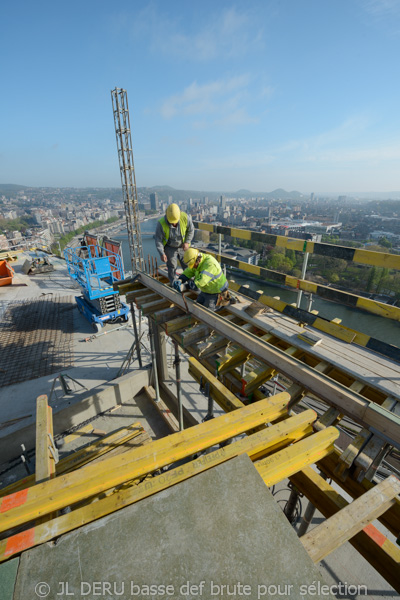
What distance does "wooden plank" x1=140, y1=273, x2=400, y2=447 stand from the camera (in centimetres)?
259

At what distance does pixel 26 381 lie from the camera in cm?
979

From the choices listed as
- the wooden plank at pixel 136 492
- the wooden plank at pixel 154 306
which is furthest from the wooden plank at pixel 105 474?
the wooden plank at pixel 154 306

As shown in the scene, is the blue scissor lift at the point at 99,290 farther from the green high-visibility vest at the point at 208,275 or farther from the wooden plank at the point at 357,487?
the wooden plank at the point at 357,487

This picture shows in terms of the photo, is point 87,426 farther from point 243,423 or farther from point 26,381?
point 243,423

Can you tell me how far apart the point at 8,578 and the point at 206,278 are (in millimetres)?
3973

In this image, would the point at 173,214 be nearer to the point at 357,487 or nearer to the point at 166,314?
the point at 166,314

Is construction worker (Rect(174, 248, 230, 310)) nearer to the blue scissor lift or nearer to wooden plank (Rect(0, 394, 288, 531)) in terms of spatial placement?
wooden plank (Rect(0, 394, 288, 531))

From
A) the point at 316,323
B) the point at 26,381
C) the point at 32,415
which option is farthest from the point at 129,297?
the point at 26,381

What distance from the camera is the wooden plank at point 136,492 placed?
1644 mm

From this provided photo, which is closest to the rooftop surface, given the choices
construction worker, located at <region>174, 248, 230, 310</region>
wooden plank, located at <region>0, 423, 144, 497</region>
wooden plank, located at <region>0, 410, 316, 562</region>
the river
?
wooden plank, located at <region>0, 410, 316, 562</region>

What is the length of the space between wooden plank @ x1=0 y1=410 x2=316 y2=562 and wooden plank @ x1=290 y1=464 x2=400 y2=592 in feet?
2.42

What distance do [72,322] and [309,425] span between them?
14.2m

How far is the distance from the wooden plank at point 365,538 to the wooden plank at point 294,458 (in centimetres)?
46

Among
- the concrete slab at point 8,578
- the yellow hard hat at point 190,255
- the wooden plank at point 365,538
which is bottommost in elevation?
the wooden plank at point 365,538
